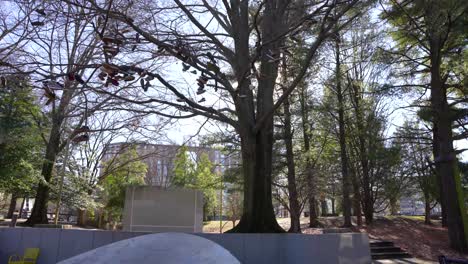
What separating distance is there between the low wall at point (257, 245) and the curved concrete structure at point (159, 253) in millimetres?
3690

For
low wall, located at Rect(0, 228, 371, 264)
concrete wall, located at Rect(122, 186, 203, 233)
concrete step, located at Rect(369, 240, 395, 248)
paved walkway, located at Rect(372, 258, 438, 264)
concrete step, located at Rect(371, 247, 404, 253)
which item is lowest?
paved walkway, located at Rect(372, 258, 438, 264)

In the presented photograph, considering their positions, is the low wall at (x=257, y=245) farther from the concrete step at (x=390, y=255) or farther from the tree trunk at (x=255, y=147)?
the concrete step at (x=390, y=255)

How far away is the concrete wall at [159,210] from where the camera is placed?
39.3 ft

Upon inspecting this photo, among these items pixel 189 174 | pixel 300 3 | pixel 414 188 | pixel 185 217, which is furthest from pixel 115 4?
pixel 189 174

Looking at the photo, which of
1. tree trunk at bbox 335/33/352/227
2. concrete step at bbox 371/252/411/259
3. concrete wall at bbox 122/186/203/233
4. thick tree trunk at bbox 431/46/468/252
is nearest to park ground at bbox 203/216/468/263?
concrete step at bbox 371/252/411/259

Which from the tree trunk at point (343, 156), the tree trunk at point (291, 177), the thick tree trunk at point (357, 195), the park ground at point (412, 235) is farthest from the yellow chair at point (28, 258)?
the thick tree trunk at point (357, 195)

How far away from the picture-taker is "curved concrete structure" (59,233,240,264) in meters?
4.02

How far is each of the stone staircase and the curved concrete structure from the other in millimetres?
12627

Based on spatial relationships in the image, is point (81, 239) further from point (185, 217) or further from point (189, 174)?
point (189, 174)

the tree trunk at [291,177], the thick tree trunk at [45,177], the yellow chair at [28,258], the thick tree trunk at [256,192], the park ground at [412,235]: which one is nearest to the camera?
the yellow chair at [28,258]

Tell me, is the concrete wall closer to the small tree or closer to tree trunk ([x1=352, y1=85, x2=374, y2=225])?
tree trunk ([x1=352, y1=85, x2=374, y2=225])

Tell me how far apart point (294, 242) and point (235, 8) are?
19.5ft

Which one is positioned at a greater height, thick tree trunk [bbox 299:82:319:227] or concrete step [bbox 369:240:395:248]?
thick tree trunk [bbox 299:82:319:227]

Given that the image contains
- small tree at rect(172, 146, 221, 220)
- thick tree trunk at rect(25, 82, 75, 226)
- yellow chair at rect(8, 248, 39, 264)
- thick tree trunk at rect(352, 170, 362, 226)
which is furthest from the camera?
small tree at rect(172, 146, 221, 220)
